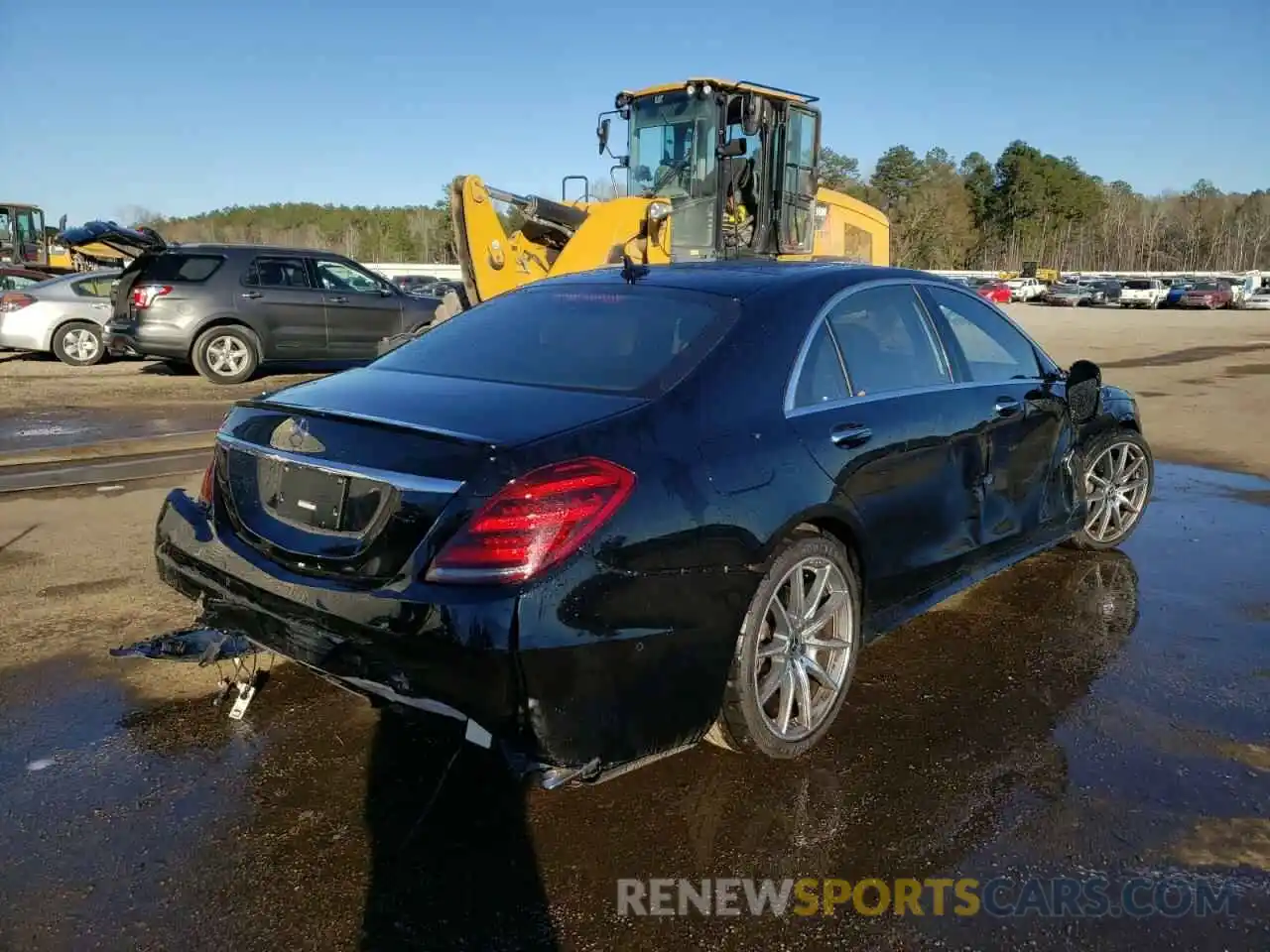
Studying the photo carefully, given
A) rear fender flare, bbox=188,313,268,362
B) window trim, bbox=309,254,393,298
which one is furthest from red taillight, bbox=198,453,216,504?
window trim, bbox=309,254,393,298

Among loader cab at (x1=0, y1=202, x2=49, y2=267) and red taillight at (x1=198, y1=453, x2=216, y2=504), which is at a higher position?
loader cab at (x1=0, y1=202, x2=49, y2=267)

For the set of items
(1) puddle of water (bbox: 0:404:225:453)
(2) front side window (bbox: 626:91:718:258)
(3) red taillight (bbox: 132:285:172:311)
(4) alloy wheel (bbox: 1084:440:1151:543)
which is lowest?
(1) puddle of water (bbox: 0:404:225:453)

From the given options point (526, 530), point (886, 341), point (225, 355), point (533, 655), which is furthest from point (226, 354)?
point (533, 655)

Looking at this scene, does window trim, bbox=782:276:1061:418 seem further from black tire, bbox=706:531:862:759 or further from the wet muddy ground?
the wet muddy ground

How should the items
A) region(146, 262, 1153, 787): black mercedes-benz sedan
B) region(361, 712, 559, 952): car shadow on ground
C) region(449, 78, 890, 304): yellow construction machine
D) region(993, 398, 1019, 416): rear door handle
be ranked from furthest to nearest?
region(449, 78, 890, 304): yellow construction machine → region(993, 398, 1019, 416): rear door handle → region(146, 262, 1153, 787): black mercedes-benz sedan → region(361, 712, 559, 952): car shadow on ground

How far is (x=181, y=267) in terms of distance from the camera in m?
12.5

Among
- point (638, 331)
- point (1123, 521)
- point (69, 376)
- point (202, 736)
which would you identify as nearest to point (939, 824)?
point (638, 331)

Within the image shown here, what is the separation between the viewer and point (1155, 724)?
3.43 metres

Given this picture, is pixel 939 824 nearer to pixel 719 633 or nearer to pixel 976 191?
pixel 719 633

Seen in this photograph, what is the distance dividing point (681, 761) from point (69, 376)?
1342 cm

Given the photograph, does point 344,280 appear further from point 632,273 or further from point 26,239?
point 26,239

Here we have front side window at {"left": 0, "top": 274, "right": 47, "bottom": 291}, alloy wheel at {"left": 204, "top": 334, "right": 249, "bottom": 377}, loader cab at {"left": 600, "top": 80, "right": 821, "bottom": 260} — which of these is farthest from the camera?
front side window at {"left": 0, "top": 274, "right": 47, "bottom": 291}

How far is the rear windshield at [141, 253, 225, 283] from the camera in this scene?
12.4 meters

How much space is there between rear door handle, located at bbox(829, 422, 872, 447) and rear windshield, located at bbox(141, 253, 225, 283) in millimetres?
11365
